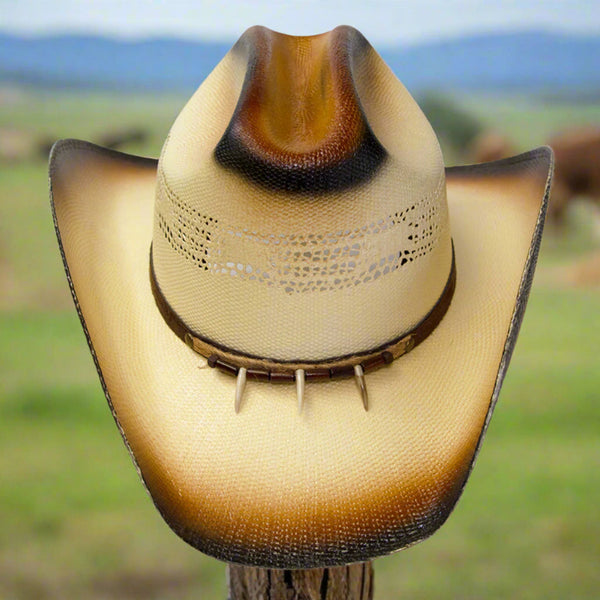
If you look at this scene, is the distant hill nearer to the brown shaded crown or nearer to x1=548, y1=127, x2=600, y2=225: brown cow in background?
x1=548, y1=127, x2=600, y2=225: brown cow in background

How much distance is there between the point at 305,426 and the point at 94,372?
1501mm

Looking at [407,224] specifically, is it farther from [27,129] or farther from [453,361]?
[27,129]

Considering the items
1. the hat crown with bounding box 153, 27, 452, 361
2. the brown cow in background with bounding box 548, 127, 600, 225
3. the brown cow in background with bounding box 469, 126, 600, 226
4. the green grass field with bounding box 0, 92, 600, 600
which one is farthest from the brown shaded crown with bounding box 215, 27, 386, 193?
the brown cow in background with bounding box 548, 127, 600, 225

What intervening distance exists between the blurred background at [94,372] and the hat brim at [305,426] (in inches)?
37.8

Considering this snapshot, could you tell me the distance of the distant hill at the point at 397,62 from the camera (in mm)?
2717

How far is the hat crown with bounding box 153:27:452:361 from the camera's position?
72 centimetres

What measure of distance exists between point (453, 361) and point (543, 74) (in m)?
2.59

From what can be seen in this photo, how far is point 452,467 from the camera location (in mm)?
777

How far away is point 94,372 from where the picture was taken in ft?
7.00

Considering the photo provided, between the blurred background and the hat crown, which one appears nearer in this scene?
the hat crown

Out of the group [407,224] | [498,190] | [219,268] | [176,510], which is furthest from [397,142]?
[176,510]

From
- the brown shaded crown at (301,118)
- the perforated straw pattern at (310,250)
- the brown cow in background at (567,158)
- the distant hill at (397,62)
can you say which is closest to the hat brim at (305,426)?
the perforated straw pattern at (310,250)

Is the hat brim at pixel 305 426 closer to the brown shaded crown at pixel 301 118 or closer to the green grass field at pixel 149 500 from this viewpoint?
the brown shaded crown at pixel 301 118

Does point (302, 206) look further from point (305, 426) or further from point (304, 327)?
point (305, 426)
